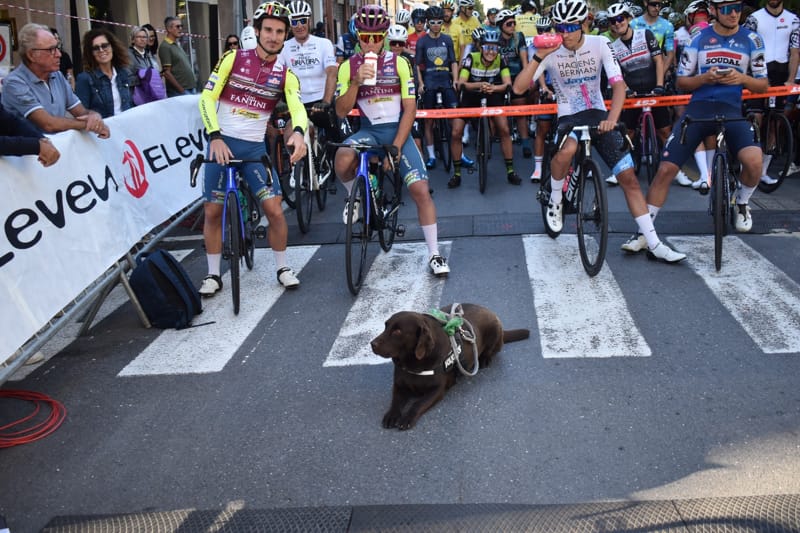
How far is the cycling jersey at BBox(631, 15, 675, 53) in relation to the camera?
11016mm

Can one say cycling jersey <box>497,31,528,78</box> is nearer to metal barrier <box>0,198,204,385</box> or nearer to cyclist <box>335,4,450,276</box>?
cyclist <box>335,4,450,276</box>

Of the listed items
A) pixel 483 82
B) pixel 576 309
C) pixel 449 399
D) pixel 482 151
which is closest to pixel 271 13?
pixel 576 309

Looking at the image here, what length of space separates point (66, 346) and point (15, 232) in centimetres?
128

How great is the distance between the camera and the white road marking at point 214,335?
5.63 metres

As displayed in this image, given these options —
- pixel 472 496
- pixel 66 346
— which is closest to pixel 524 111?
pixel 66 346

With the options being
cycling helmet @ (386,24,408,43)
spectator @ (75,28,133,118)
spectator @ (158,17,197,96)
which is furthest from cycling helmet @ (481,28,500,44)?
spectator @ (75,28,133,118)

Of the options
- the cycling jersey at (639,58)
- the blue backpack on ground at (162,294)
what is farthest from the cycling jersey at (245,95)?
the cycling jersey at (639,58)

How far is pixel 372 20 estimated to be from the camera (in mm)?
6711

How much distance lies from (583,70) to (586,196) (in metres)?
1.12

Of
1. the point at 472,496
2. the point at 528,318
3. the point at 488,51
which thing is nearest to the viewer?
the point at 472,496

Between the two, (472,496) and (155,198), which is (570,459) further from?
(155,198)

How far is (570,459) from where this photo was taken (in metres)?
4.10

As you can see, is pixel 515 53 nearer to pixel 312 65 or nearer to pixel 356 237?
pixel 312 65

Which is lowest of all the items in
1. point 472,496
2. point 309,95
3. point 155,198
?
point 472,496
